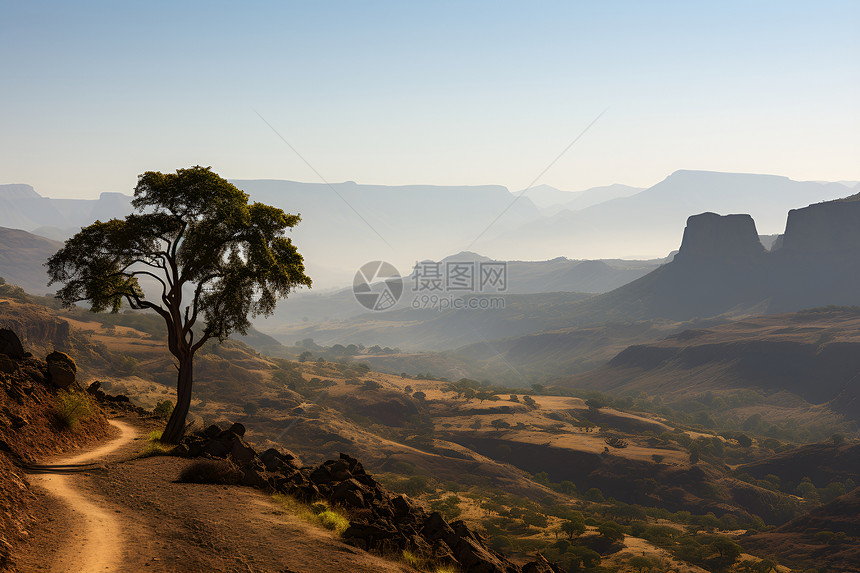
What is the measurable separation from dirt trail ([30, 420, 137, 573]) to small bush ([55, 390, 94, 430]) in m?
2.94

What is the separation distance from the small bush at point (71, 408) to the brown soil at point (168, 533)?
4064 mm

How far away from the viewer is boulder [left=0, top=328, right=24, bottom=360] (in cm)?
1959

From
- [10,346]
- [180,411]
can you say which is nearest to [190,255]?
[180,411]

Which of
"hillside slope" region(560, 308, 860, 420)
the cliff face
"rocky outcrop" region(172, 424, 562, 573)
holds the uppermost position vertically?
the cliff face

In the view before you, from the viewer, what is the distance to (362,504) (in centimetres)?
1653

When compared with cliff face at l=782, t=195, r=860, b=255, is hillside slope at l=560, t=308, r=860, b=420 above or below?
below

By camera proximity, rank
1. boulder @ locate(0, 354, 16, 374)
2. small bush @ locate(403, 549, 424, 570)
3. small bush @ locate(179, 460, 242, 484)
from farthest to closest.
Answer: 1. boulder @ locate(0, 354, 16, 374)
2. small bush @ locate(179, 460, 242, 484)
3. small bush @ locate(403, 549, 424, 570)

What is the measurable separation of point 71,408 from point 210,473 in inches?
269

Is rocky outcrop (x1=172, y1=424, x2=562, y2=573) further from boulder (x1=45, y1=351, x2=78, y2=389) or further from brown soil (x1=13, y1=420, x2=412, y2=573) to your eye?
boulder (x1=45, y1=351, x2=78, y2=389)

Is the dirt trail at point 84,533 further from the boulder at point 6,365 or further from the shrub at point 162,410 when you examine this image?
the shrub at point 162,410

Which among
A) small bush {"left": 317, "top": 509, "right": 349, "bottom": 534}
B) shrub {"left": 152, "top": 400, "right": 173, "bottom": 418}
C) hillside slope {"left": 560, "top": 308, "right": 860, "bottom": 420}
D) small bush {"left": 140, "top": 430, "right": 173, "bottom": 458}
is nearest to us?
small bush {"left": 317, "top": 509, "right": 349, "bottom": 534}

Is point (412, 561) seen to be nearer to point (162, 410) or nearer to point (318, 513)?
point (318, 513)

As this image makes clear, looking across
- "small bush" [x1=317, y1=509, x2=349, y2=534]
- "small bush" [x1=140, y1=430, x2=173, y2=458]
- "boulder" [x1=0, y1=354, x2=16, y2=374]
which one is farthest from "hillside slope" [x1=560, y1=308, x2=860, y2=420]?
"boulder" [x1=0, y1=354, x2=16, y2=374]

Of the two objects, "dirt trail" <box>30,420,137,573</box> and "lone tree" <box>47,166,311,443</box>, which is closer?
"dirt trail" <box>30,420,137,573</box>
